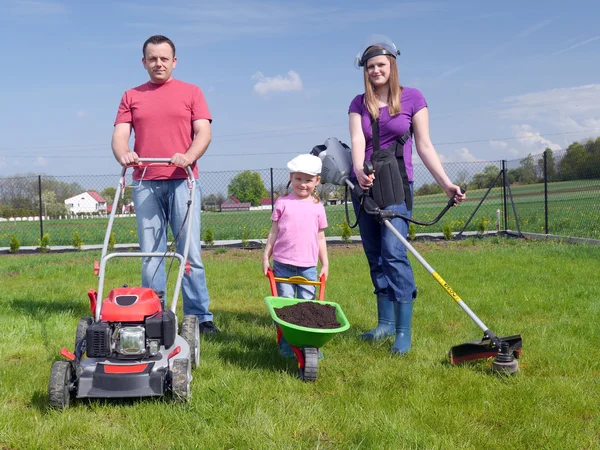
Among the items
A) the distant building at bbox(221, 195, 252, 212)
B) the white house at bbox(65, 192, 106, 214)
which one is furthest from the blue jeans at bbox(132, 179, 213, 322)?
the white house at bbox(65, 192, 106, 214)

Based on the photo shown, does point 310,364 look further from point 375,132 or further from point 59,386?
point 375,132

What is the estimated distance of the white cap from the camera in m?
4.28

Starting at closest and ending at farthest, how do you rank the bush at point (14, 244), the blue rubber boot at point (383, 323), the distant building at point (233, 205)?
1. the blue rubber boot at point (383, 323)
2. the bush at point (14, 244)
3. the distant building at point (233, 205)

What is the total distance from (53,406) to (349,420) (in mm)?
1568

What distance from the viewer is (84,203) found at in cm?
3416

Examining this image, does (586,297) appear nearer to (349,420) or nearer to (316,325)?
(316,325)

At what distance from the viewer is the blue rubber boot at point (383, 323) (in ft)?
15.7

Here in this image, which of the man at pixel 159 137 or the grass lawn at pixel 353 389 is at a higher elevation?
the man at pixel 159 137

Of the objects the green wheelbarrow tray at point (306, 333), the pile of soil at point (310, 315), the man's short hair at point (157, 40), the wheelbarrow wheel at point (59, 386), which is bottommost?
the wheelbarrow wheel at point (59, 386)

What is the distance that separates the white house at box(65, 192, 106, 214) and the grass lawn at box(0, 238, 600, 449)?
73.6 ft

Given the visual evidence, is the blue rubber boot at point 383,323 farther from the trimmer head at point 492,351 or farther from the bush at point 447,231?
the bush at point 447,231

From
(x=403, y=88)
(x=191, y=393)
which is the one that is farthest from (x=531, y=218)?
(x=191, y=393)

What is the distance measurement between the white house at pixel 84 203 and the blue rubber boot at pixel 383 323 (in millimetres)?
23310

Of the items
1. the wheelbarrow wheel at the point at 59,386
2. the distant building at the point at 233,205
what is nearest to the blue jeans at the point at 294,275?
the wheelbarrow wheel at the point at 59,386
